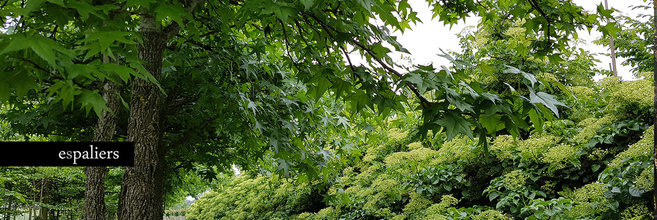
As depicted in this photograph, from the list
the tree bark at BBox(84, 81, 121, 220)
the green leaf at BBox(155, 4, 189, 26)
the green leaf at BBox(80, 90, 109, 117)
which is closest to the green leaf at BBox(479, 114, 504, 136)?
the green leaf at BBox(155, 4, 189, 26)

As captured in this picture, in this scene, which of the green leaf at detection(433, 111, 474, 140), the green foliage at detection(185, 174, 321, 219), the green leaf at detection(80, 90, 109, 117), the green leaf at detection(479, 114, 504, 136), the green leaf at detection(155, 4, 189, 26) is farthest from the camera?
the green foliage at detection(185, 174, 321, 219)

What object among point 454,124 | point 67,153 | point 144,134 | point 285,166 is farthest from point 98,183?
point 454,124

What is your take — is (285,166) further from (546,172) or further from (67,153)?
(546,172)

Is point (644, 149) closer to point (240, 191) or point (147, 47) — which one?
point (147, 47)

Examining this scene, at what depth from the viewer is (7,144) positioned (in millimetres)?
3588

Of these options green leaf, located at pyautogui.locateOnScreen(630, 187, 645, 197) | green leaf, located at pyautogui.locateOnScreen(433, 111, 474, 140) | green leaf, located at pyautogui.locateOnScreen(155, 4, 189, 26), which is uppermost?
green leaf, located at pyautogui.locateOnScreen(155, 4, 189, 26)

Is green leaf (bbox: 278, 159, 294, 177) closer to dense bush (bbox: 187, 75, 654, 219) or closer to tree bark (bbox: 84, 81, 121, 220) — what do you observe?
dense bush (bbox: 187, 75, 654, 219)

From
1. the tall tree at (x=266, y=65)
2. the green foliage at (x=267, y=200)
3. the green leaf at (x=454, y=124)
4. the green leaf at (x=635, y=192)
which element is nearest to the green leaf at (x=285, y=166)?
the tall tree at (x=266, y=65)

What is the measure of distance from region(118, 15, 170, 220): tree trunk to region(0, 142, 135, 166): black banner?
8 centimetres

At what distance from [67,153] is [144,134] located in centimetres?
90

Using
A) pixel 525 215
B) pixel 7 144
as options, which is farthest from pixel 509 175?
pixel 7 144

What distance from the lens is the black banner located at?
3162 mm

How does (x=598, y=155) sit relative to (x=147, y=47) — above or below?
below

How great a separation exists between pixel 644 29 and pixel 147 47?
9418 millimetres
